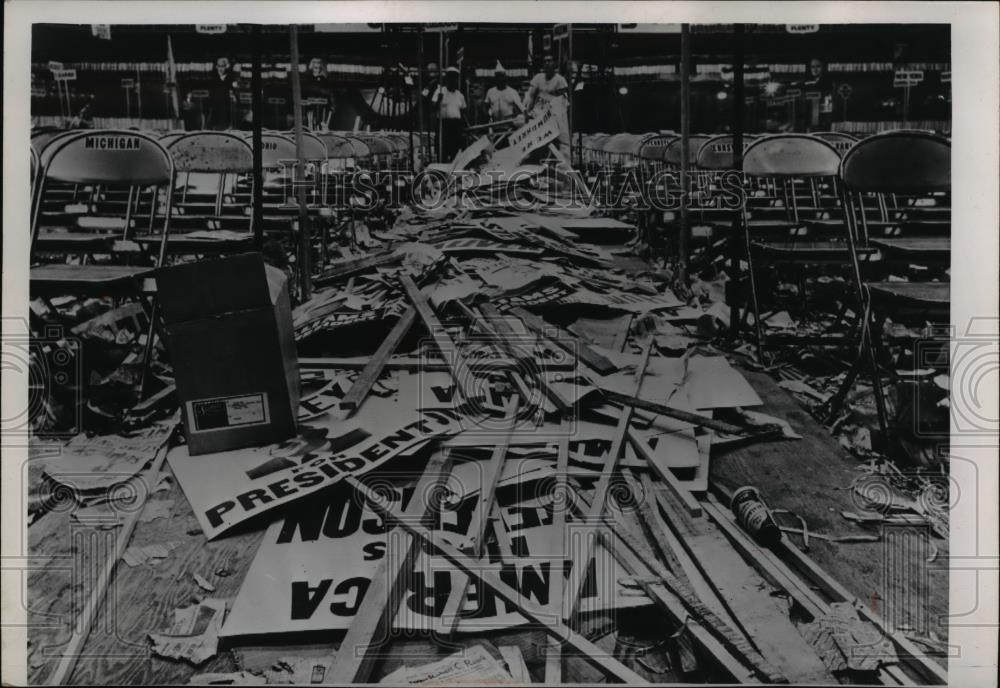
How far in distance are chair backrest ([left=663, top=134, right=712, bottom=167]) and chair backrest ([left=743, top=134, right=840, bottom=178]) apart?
12 centimetres

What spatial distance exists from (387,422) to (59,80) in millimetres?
1223

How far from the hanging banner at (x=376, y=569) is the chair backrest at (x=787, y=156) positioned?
3.42 feet

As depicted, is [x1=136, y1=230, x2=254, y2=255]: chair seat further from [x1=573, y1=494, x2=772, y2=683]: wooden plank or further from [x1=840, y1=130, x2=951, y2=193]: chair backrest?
[x1=840, y1=130, x2=951, y2=193]: chair backrest

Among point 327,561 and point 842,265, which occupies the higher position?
point 842,265

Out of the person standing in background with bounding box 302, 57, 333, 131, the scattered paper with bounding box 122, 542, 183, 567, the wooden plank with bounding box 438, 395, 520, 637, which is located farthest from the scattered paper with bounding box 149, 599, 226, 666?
the person standing in background with bounding box 302, 57, 333, 131

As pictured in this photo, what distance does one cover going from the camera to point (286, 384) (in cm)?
194

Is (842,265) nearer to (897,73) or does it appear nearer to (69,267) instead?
(897,73)

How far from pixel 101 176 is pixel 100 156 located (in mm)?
52

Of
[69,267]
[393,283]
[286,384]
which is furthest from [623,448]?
[69,267]

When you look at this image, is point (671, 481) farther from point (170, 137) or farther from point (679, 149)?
point (170, 137)

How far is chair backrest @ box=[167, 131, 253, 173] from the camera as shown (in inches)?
78.4

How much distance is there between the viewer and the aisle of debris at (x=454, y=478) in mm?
1860

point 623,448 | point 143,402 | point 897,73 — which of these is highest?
point 897,73

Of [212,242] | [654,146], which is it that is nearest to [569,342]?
[654,146]
